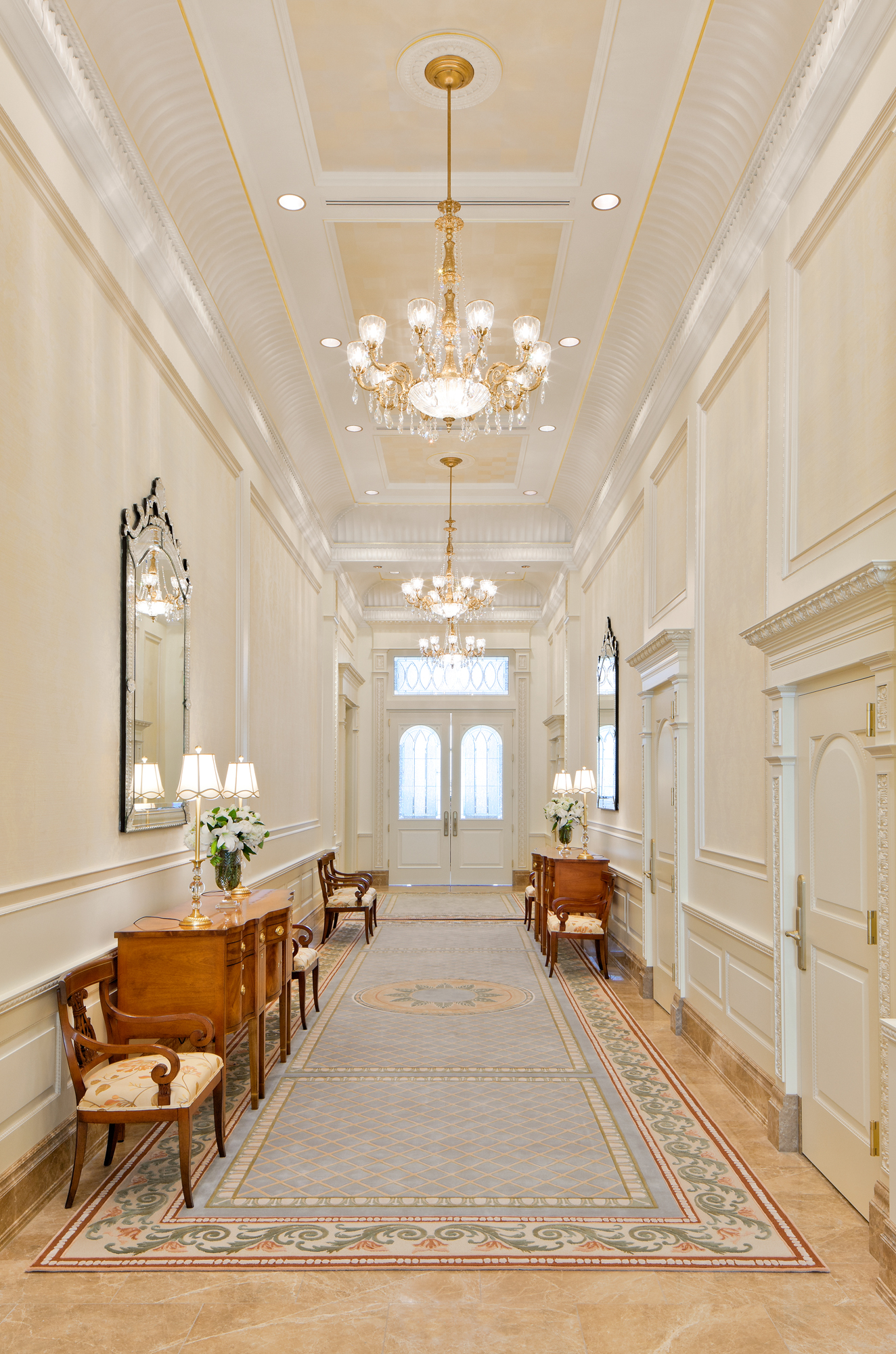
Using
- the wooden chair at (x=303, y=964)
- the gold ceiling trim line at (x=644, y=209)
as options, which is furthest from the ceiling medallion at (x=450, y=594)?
the wooden chair at (x=303, y=964)

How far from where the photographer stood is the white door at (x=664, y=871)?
700 cm

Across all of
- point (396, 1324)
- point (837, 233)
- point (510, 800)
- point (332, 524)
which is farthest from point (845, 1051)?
point (510, 800)

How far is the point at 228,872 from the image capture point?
5824 mm

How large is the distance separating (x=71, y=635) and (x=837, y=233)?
3.65 meters

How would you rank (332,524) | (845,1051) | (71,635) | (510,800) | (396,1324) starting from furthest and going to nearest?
1. (510,800)
2. (332,524)
3. (71,635)
4. (845,1051)
5. (396,1324)

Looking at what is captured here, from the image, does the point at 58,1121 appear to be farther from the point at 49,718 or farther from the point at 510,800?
the point at 510,800

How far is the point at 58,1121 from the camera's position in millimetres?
3992

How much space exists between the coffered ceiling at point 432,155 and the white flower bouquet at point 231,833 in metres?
3.28

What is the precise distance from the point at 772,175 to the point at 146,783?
4.29m

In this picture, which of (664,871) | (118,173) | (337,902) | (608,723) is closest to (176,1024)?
(118,173)

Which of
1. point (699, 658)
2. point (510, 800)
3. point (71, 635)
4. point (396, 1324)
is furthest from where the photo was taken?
point (510, 800)

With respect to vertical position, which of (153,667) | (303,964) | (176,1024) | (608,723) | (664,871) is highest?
(153,667)

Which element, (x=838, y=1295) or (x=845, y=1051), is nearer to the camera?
(x=838, y=1295)

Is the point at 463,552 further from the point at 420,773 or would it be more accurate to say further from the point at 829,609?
the point at 829,609
